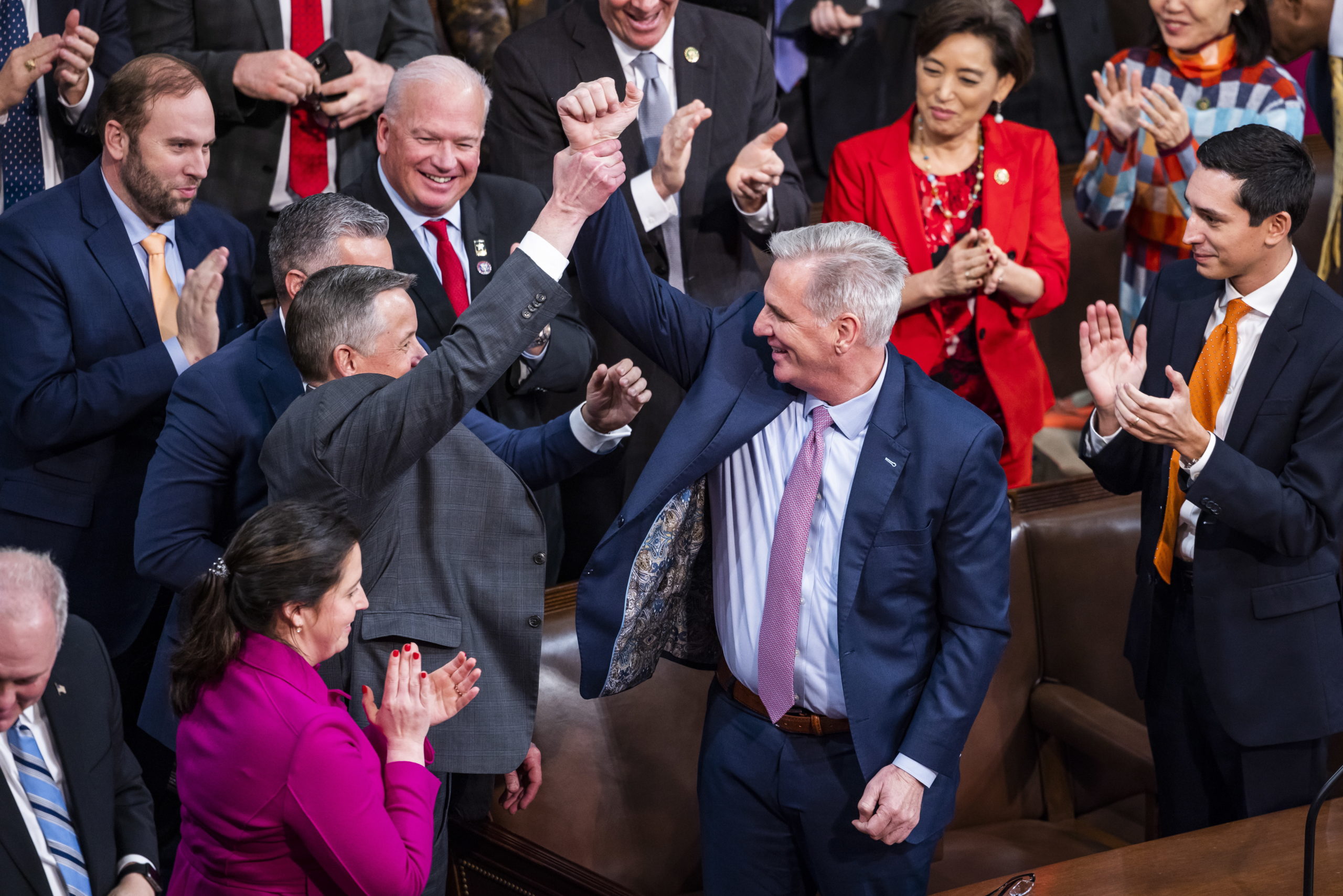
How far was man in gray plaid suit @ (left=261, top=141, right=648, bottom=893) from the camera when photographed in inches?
78.3

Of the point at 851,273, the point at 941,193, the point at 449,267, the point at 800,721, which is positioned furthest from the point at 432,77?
the point at 800,721

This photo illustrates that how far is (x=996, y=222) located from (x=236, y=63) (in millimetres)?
1877

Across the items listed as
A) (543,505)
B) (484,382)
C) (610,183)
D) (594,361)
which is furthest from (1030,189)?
(484,382)

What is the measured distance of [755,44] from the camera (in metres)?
3.44

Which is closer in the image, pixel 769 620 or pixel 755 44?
pixel 769 620

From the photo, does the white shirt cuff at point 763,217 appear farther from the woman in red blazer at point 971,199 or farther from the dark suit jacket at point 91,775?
the dark suit jacket at point 91,775

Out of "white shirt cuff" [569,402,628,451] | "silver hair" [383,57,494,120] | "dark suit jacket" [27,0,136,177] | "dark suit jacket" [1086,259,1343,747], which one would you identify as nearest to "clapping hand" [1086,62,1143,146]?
"dark suit jacket" [1086,259,1343,747]

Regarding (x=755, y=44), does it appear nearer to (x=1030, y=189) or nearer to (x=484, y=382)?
(x=1030, y=189)

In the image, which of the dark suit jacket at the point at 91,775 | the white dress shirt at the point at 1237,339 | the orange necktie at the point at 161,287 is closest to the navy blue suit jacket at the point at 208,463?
the dark suit jacket at the point at 91,775

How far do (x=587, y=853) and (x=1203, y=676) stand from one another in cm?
129

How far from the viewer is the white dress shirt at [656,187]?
3166mm

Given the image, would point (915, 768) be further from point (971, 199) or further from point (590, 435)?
point (971, 199)

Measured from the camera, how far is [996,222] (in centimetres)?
342

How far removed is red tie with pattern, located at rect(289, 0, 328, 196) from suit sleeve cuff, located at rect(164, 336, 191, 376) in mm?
756
